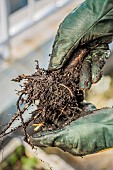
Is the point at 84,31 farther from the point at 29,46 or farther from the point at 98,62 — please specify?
the point at 29,46

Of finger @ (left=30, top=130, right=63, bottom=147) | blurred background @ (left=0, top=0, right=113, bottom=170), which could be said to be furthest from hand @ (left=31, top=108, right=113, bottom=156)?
blurred background @ (left=0, top=0, right=113, bottom=170)

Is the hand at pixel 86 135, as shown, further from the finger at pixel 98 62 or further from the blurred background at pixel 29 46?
the blurred background at pixel 29 46

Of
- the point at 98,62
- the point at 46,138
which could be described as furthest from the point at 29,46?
the point at 46,138

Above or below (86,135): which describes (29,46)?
above

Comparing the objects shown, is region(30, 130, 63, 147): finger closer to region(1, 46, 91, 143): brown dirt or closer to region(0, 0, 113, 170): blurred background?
region(1, 46, 91, 143): brown dirt

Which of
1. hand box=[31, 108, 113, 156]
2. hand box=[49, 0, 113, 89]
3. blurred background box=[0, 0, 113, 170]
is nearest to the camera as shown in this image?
hand box=[31, 108, 113, 156]

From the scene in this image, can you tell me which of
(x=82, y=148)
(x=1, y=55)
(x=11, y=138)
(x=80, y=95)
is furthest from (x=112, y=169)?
(x=1, y=55)

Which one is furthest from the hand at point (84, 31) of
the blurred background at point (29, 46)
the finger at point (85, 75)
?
the blurred background at point (29, 46)
